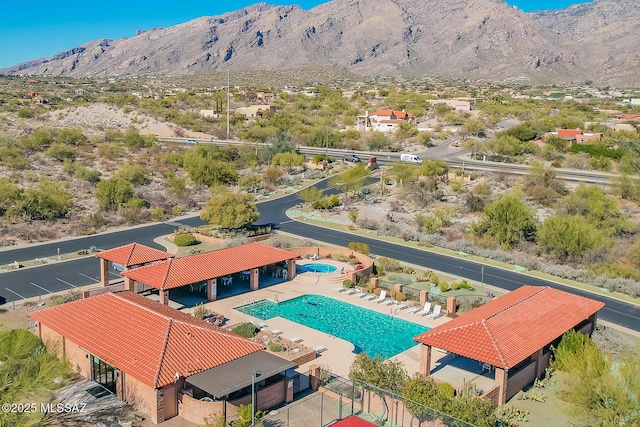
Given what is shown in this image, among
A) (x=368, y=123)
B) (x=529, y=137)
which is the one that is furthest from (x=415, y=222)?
(x=368, y=123)

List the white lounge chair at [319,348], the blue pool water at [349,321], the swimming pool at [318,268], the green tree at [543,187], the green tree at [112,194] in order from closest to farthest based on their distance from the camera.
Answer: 1. the white lounge chair at [319,348]
2. the blue pool water at [349,321]
3. the swimming pool at [318,268]
4. the green tree at [112,194]
5. the green tree at [543,187]

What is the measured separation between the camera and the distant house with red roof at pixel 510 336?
22.6 meters

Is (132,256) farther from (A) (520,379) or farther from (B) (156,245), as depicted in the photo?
(A) (520,379)

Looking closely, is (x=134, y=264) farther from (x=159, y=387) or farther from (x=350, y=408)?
(x=350, y=408)

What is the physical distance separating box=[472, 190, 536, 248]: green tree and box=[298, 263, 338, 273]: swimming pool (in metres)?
15.7

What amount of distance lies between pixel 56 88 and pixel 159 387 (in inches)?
5863

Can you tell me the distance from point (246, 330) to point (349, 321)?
20.8 ft

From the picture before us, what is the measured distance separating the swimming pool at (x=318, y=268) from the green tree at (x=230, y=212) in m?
8.46

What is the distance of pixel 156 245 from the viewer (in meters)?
45.4

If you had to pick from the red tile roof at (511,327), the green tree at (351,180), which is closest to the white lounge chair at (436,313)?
the red tile roof at (511,327)

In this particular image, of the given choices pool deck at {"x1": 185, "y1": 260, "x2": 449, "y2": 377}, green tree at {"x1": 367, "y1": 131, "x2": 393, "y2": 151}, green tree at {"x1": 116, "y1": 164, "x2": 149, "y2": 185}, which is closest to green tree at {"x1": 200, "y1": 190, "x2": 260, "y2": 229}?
pool deck at {"x1": 185, "y1": 260, "x2": 449, "y2": 377}

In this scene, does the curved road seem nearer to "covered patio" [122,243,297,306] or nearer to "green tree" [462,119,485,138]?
"covered patio" [122,243,297,306]

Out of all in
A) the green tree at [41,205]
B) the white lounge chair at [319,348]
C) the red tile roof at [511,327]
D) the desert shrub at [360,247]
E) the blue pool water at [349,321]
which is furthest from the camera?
the green tree at [41,205]

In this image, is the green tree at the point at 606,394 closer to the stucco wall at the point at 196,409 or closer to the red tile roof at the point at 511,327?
the red tile roof at the point at 511,327
